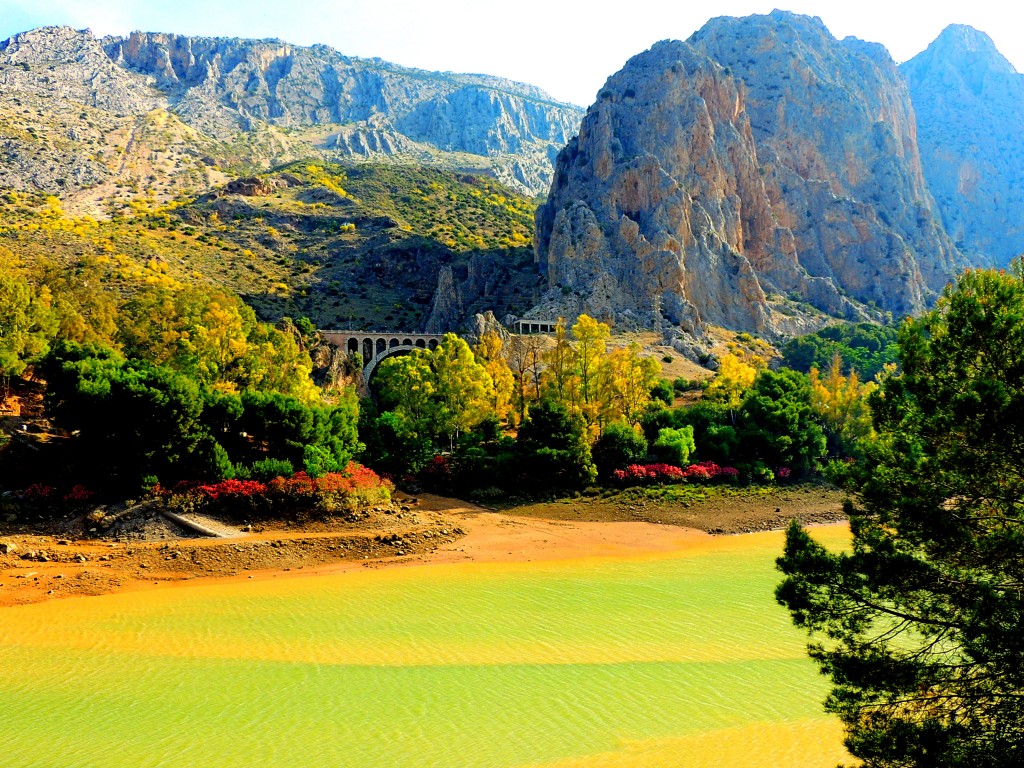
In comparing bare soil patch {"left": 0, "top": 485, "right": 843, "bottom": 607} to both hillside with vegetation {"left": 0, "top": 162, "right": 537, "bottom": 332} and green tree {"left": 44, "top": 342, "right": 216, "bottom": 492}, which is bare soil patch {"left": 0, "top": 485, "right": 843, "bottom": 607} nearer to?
green tree {"left": 44, "top": 342, "right": 216, "bottom": 492}

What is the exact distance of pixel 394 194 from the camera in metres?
134

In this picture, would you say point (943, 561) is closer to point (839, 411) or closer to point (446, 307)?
point (839, 411)

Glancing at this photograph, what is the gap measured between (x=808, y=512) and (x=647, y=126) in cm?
7823

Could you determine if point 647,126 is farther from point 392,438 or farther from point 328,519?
point 328,519

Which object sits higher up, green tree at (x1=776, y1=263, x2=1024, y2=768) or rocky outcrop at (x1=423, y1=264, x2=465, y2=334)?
rocky outcrop at (x1=423, y1=264, x2=465, y2=334)

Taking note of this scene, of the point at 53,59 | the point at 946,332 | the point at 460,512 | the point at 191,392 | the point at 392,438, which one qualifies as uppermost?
the point at 53,59

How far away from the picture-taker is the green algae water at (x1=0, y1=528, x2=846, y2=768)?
451 inches

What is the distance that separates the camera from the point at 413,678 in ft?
47.8

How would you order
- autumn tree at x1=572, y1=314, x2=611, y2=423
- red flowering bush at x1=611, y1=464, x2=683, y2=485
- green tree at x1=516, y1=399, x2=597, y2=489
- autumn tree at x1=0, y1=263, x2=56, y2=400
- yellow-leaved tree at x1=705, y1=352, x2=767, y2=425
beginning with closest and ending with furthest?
autumn tree at x1=0, y1=263, x2=56, y2=400, green tree at x1=516, y1=399, x2=597, y2=489, red flowering bush at x1=611, y1=464, x2=683, y2=485, autumn tree at x1=572, y1=314, x2=611, y2=423, yellow-leaved tree at x1=705, y1=352, x2=767, y2=425

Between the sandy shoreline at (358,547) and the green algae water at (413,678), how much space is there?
1457 mm

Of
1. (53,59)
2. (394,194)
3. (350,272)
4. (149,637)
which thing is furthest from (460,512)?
(53,59)

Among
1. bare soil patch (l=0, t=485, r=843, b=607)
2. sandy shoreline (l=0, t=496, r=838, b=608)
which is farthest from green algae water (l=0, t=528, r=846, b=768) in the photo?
bare soil patch (l=0, t=485, r=843, b=607)

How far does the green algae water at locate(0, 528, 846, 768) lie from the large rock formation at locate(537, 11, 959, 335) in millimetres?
65148

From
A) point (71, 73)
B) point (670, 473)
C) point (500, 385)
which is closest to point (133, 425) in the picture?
point (500, 385)
